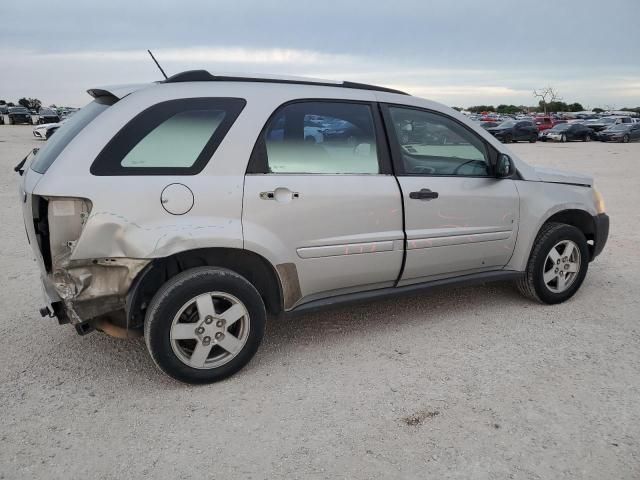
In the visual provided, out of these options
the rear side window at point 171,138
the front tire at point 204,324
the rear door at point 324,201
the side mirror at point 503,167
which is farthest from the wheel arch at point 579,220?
the rear side window at point 171,138

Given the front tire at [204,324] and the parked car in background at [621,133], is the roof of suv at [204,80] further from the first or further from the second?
the parked car in background at [621,133]

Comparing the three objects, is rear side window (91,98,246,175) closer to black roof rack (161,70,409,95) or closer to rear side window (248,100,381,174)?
black roof rack (161,70,409,95)

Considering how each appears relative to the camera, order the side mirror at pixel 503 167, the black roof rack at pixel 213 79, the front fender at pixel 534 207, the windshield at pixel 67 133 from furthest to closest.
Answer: the front fender at pixel 534 207, the side mirror at pixel 503 167, the black roof rack at pixel 213 79, the windshield at pixel 67 133

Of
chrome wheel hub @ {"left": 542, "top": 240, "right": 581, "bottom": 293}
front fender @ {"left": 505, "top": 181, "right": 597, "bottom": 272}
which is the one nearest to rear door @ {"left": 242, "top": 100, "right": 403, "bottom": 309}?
front fender @ {"left": 505, "top": 181, "right": 597, "bottom": 272}

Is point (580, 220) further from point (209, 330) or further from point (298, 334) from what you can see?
point (209, 330)

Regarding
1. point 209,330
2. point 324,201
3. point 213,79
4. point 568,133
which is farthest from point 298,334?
point 568,133

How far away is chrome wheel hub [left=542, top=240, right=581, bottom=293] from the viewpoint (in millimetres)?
4363

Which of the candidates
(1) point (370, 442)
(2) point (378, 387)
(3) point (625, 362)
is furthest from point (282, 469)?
(3) point (625, 362)

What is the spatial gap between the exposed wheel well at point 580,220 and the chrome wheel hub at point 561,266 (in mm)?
237

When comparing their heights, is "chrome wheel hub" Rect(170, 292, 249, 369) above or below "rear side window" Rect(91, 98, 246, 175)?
below

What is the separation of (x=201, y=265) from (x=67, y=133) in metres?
1.12

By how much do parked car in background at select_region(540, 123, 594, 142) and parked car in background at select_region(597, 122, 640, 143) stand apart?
102cm

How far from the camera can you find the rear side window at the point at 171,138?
292 centimetres

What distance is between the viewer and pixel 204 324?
309cm
